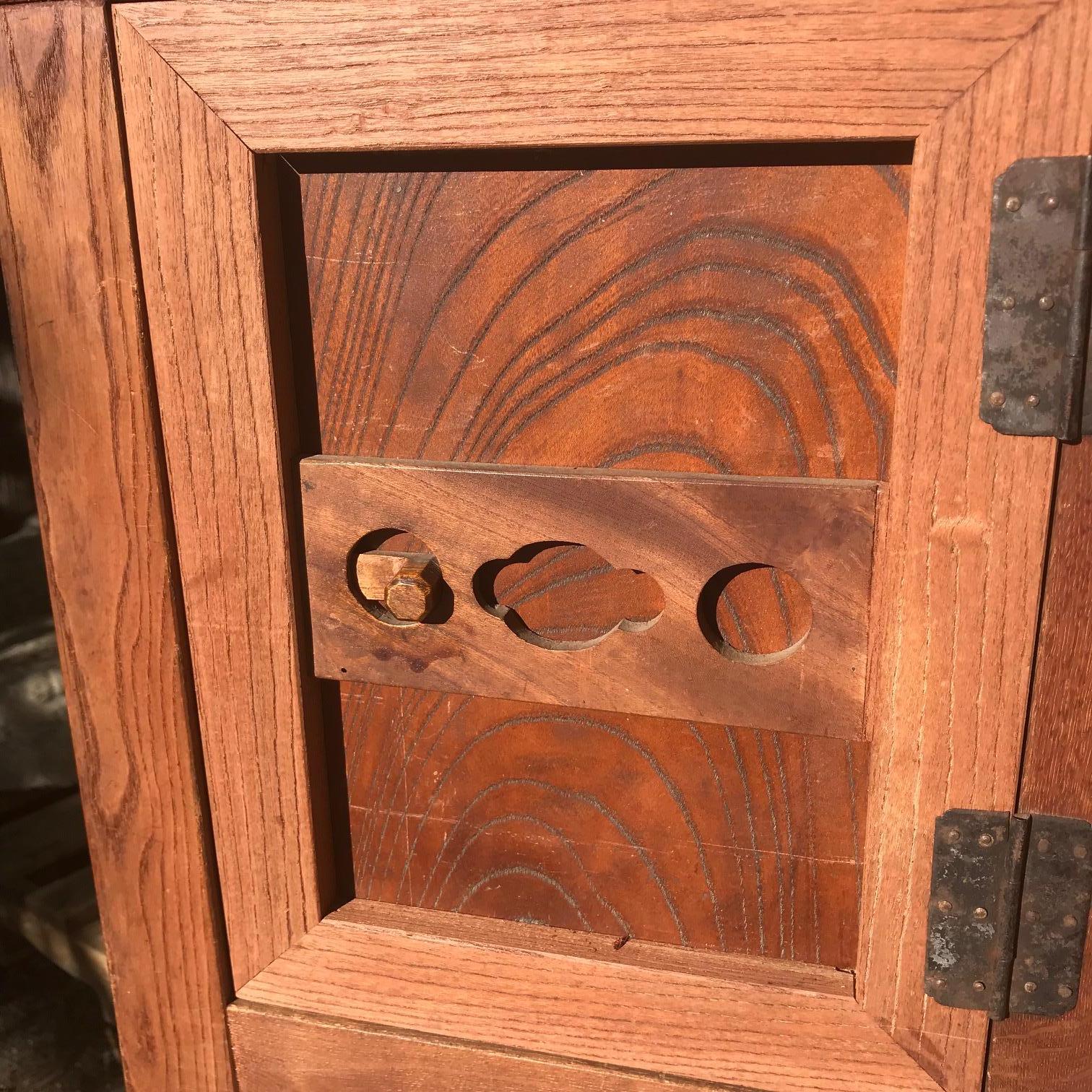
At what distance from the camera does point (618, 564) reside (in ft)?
1.93

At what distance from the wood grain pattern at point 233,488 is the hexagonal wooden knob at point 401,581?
5cm

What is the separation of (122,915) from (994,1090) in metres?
0.59

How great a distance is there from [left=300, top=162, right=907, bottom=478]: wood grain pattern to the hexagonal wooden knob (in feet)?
0.21

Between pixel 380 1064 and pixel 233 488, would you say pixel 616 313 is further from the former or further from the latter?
pixel 380 1064

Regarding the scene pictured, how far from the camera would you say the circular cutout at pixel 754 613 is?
0.59 m

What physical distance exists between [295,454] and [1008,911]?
495 millimetres

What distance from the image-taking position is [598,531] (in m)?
0.59

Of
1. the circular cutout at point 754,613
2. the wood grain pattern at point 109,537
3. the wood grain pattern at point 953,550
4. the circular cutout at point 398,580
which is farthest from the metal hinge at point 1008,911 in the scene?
the wood grain pattern at point 109,537

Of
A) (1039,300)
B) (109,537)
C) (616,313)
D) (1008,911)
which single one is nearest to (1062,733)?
(1008,911)

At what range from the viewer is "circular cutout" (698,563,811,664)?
59 centimetres

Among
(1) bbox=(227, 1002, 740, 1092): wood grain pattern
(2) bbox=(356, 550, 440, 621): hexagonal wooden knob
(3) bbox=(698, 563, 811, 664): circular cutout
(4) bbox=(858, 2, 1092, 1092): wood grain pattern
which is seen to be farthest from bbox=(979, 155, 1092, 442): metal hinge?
(1) bbox=(227, 1002, 740, 1092): wood grain pattern

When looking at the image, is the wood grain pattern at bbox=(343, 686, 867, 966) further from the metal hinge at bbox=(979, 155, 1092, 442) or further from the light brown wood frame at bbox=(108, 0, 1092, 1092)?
the metal hinge at bbox=(979, 155, 1092, 442)

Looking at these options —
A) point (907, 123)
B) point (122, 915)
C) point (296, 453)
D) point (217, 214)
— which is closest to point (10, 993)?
point (122, 915)

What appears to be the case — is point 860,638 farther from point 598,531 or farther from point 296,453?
point 296,453
